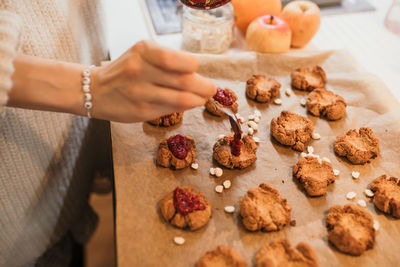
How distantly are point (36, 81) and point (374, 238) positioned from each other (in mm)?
1168

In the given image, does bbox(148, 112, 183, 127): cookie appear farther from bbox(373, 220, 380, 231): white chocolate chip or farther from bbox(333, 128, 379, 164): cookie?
bbox(373, 220, 380, 231): white chocolate chip

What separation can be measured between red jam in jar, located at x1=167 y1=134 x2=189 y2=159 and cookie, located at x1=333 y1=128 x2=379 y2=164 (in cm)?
64

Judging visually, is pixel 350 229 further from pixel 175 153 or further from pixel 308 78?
pixel 308 78

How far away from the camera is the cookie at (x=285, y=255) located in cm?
106

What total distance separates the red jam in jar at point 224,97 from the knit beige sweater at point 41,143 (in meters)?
0.65

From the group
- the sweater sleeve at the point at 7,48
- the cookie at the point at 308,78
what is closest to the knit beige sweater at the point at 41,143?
the sweater sleeve at the point at 7,48

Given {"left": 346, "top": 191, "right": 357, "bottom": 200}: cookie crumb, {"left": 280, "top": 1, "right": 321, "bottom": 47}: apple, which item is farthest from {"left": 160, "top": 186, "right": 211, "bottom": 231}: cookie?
{"left": 280, "top": 1, "right": 321, "bottom": 47}: apple

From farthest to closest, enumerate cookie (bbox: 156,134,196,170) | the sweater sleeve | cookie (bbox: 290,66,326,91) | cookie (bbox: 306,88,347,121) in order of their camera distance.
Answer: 1. cookie (bbox: 290,66,326,91)
2. cookie (bbox: 306,88,347,121)
3. cookie (bbox: 156,134,196,170)
4. the sweater sleeve

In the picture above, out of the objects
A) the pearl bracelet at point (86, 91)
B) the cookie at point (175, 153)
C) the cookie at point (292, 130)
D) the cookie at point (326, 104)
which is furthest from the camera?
the cookie at point (326, 104)

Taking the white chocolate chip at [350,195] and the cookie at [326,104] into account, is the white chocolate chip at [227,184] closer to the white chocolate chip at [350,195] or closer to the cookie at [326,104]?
the white chocolate chip at [350,195]

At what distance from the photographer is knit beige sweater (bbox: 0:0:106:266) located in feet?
3.67

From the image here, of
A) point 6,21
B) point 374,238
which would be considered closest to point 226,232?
point 374,238

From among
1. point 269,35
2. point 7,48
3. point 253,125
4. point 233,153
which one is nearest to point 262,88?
point 253,125

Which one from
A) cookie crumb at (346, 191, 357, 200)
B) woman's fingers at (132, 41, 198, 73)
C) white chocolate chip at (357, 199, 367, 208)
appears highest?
woman's fingers at (132, 41, 198, 73)
